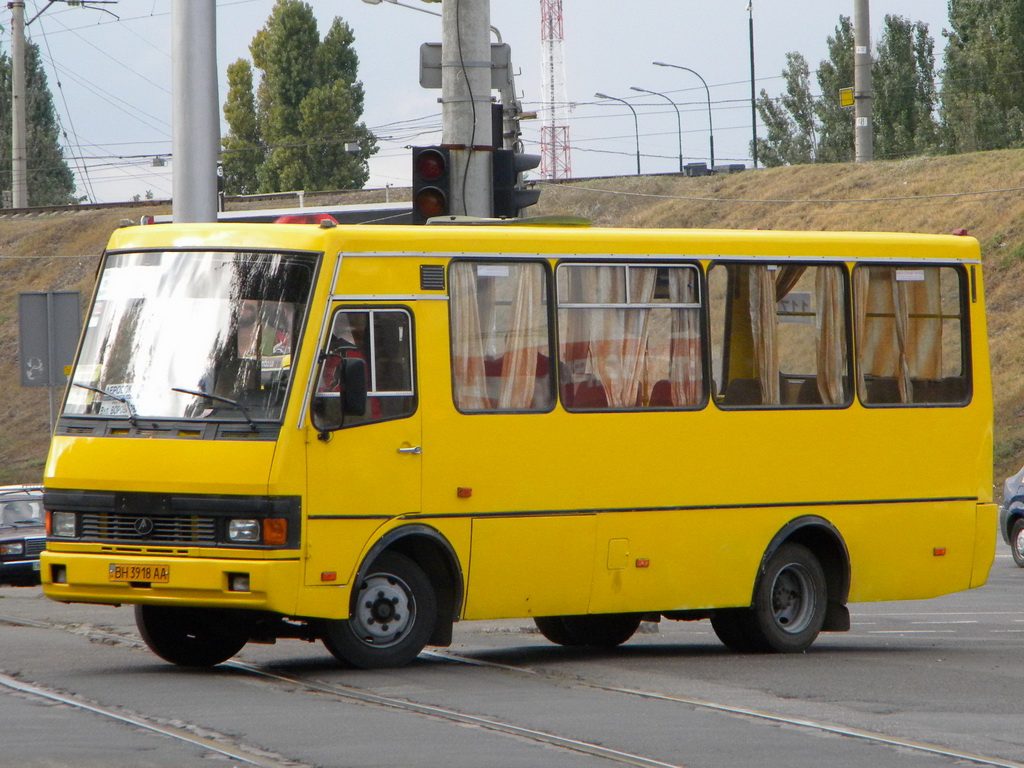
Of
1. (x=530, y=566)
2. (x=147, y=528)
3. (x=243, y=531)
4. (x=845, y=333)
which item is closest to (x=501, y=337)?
(x=530, y=566)

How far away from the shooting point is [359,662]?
449 inches

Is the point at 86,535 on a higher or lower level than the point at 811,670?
higher

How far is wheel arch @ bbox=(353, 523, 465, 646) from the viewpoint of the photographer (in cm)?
1157

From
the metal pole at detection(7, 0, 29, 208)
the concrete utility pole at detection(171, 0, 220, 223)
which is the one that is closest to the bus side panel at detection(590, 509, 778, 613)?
the concrete utility pole at detection(171, 0, 220, 223)

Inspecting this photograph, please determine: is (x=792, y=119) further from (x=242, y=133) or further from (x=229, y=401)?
(x=229, y=401)

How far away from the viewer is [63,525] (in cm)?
1138

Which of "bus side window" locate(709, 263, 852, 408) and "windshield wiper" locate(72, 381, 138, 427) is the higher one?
"bus side window" locate(709, 263, 852, 408)

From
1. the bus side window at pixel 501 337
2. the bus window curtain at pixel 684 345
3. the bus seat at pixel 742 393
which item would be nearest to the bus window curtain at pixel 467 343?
the bus side window at pixel 501 337

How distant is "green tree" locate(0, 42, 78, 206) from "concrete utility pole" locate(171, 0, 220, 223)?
6625 centimetres

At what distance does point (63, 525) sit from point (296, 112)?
2562 inches

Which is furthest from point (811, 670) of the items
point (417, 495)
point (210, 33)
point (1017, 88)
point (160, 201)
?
point (1017, 88)

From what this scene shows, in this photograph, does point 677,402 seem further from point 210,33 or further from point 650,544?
point 210,33

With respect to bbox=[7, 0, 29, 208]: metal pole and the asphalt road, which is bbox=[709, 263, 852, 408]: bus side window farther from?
bbox=[7, 0, 29, 208]: metal pole

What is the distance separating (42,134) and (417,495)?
74980 mm
